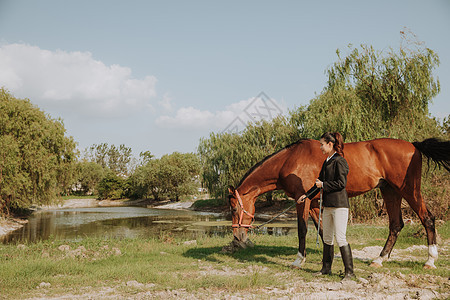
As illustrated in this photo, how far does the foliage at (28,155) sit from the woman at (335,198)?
68.0ft

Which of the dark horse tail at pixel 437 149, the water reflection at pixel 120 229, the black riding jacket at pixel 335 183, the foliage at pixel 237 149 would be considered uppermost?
the foliage at pixel 237 149

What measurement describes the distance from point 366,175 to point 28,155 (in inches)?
872

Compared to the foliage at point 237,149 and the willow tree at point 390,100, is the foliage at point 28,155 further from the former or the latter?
the willow tree at point 390,100

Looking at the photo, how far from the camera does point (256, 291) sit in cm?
391

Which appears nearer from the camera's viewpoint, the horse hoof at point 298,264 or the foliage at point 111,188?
the horse hoof at point 298,264

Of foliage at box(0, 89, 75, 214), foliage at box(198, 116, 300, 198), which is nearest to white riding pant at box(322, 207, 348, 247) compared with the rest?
foliage at box(198, 116, 300, 198)

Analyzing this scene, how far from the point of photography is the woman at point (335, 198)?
14.2 ft

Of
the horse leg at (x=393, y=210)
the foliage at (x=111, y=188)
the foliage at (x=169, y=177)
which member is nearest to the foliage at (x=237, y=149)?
the foliage at (x=169, y=177)

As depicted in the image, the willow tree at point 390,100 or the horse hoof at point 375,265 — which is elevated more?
the willow tree at point 390,100

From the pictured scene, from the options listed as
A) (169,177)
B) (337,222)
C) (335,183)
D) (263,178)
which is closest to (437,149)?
(335,183)

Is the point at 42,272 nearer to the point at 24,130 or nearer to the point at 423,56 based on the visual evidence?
the point at 423,56

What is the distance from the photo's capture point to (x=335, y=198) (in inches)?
172

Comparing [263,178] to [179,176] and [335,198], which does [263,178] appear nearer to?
[335,198]

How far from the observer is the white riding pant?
14.2ft
